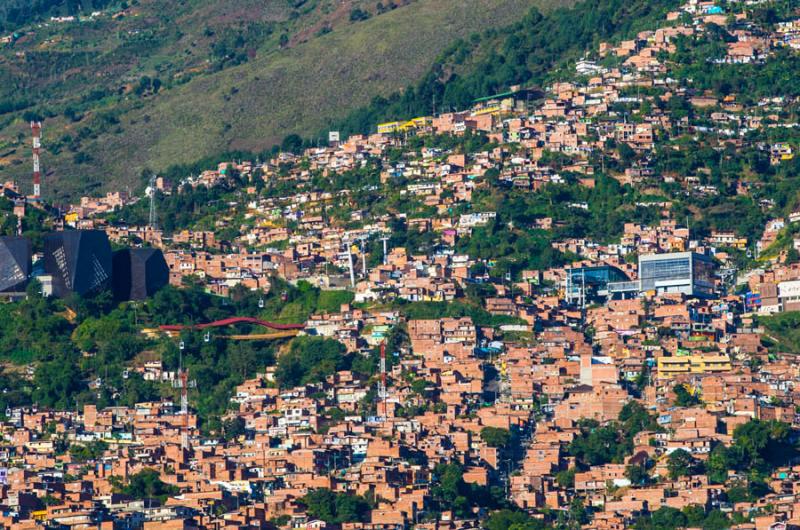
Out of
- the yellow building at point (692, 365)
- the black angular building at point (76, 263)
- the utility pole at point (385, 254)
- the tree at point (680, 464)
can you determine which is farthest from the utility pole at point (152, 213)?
the tree at point (680, 464)

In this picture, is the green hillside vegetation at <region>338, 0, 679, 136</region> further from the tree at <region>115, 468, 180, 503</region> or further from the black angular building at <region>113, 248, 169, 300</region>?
the tree at <region>115, 468, 180, 503</region>

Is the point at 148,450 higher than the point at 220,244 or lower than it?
lower

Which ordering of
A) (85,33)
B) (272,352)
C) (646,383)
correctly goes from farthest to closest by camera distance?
(85,33), (272,352), (646,383)

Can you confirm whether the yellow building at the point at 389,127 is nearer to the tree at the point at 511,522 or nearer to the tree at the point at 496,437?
the tree at the point at 496,437

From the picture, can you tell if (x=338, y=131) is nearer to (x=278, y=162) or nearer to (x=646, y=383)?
(x=278, y=162)

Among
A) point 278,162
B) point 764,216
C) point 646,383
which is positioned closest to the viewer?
point 646,383

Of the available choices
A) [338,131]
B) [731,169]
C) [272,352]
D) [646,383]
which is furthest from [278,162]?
[646,383]

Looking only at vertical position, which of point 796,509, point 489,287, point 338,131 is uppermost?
point 338,131

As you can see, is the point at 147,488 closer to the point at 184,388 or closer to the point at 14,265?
the point at 184,388
